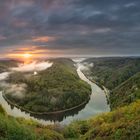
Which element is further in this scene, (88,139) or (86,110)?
(86,110)

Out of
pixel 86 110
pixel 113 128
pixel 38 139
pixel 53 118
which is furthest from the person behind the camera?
pixel 86 110

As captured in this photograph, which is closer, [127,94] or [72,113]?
[72,113]

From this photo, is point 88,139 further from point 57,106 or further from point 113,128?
point 57,106

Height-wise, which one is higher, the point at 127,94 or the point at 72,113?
the point at 127,94

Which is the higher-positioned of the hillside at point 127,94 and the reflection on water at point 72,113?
the hillside at point 127,94

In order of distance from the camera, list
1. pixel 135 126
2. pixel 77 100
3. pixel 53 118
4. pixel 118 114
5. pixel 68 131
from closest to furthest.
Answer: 1. pixel 135 126
2. pixel 68 131
3. pixel 118 114
4. pixel 53 118
5. pixel 77 100

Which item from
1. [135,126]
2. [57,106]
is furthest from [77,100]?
[135,126]

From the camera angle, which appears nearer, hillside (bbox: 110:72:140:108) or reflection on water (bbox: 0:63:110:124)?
reflection on water (bbox: 0:63:110:124)

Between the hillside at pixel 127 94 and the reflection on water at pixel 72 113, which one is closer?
the reflection on water at pixel 72 113

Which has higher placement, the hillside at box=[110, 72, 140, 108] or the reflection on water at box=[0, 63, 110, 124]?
the hillside at box=[110, 72, 140, 108]

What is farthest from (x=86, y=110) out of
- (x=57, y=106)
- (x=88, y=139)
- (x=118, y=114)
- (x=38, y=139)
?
(x=38, y=139)

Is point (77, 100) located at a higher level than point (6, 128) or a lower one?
lower
